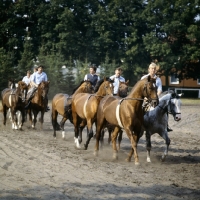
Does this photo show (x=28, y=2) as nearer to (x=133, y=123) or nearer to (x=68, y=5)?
(x=68, y=5)

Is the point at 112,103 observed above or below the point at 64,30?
below

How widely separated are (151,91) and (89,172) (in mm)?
2502

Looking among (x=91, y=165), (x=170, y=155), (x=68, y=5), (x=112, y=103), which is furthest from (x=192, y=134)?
(x=68, y=5)

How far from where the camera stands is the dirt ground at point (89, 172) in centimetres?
747

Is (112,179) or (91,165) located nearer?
(112,179)

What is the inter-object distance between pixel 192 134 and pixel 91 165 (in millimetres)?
8708

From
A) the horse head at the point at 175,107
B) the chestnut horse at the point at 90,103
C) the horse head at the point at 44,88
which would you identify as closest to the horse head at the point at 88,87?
the chestnut horse at the point at 90,103

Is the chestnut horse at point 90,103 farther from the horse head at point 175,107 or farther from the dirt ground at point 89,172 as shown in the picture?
the horse head at point 175,107

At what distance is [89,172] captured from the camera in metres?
9.30

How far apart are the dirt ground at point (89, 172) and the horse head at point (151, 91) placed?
5.25 feet

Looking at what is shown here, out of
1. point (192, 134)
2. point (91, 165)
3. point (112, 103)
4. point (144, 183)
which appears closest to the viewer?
point (144, 183)

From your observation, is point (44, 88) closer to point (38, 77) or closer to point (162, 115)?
point (38, 77)

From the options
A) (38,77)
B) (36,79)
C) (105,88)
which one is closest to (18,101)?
(36,79)

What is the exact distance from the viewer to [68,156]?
37.7 ft
